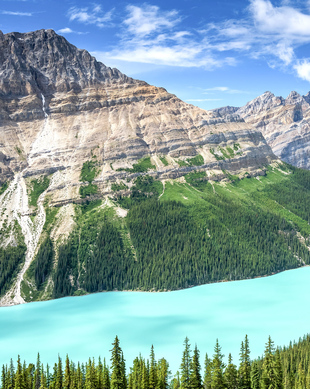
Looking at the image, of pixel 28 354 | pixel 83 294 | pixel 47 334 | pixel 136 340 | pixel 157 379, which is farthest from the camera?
pixel 83 294

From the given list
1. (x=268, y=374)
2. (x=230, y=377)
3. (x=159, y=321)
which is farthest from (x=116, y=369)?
(x=159, y=321)

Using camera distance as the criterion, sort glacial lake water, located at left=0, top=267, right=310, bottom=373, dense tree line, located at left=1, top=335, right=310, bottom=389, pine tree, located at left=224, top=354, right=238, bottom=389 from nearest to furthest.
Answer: dense tree line, located at left=1, top=335, right=310, bottom=389 → pine tree, located at left=224, top=354, right=238, bottom=389 → glacial lake water, located at left=0, top=267, right=310, bottom=373

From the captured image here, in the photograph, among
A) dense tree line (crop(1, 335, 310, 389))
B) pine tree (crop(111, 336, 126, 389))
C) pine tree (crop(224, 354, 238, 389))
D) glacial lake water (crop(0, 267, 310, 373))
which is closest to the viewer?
dense tree line (crop(1, 335, 310, 389))

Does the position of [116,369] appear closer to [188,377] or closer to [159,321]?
[188,377]

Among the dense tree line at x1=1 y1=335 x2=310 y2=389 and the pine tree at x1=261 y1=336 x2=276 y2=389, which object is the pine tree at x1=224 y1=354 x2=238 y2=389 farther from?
the pine tree at x1=261 y1=336 x2=276 y2=389

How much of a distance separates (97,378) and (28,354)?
164ft

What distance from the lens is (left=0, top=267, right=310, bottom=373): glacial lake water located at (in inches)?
5069

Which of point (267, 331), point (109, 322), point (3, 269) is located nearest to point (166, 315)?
point (109, 322)

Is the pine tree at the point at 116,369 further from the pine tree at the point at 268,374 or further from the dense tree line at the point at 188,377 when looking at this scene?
the pine tree at the point at 268,374

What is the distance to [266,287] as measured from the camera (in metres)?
194

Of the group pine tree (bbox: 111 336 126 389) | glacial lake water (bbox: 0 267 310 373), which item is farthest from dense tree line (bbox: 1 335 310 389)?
glacial lake water (bbox: 0 267 310 373)

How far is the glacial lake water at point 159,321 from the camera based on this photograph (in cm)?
12875

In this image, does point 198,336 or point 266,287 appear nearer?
point 198,336

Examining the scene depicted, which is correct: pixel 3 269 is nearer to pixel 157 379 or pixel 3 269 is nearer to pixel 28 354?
pixel 28 354
